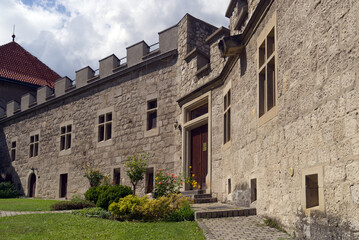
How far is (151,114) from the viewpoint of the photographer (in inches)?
615

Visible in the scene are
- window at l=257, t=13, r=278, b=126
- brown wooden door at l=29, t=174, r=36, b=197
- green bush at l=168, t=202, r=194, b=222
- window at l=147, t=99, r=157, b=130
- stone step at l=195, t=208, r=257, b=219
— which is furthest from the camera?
brown wooden door at l=29, t=174, r=36, b=197

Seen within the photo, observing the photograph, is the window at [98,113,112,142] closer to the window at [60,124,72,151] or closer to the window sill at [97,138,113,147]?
the window sill at [97,138,113,147]

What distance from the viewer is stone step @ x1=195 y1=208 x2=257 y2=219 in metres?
7.69

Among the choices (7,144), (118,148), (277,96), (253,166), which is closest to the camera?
(277,96)

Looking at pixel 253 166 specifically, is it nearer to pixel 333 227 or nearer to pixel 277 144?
pixel 277 144

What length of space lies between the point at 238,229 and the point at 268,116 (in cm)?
197

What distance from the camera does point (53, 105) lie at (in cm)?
2134

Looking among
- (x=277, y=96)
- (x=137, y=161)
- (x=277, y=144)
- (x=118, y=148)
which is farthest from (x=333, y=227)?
(x=118, y=148)

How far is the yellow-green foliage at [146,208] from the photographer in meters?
8.82

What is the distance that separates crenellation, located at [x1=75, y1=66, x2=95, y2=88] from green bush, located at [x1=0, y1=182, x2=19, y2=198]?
750 centimetres

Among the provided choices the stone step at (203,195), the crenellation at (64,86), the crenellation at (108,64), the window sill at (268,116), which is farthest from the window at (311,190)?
the crenellation at (64,86)

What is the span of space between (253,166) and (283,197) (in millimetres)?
1699

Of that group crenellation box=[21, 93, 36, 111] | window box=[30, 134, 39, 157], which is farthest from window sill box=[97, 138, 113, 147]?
crenellation box=[21, 93, 36, 111]

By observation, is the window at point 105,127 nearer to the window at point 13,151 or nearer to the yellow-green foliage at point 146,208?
the yellow-green foliage at point 146,208
